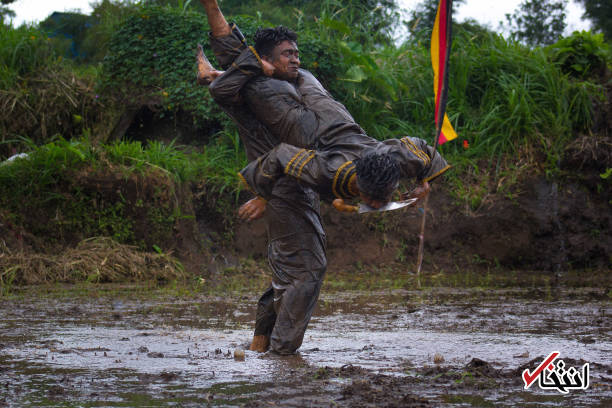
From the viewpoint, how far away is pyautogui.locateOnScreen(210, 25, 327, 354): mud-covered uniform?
160 inches

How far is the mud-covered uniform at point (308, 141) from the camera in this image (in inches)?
145

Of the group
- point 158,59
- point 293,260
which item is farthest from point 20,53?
point 293,260

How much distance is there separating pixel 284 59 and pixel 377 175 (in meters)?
1.14

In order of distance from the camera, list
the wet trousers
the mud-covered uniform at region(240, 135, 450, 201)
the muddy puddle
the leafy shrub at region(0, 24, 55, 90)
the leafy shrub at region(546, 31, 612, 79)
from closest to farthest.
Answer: the muddy puddle
the mud-covered uniform at region(240, 135, 450, 201)
the wet trousers
the leafy shrub at region(0, 24, 55, 90)
the leafy shrub at region(546, 31, 612, 79)

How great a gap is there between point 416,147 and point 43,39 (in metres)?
8.74

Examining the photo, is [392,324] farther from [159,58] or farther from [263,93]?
[159,58]

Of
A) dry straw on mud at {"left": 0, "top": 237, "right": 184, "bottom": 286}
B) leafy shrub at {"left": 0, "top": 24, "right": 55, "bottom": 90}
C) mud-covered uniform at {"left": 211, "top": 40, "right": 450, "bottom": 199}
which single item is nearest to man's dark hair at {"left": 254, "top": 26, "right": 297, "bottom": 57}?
mud-covered uniform at {"left": 211, "top": 40, "right": 450, "bottom": 199}

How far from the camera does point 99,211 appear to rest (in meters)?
8.58

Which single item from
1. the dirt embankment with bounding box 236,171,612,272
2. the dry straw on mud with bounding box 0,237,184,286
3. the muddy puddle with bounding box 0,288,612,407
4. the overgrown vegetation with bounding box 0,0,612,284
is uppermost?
the overgrown vegetation with bounding box 0,0,612,284

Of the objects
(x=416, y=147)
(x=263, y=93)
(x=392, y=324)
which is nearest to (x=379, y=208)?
(x=416, y=147)

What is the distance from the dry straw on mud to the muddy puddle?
1.03 metres

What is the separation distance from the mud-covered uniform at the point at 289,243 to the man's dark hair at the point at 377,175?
2.17 feet

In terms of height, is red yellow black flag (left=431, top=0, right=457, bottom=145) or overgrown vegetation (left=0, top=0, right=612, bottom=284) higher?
overgrown vegetation (left=0, top=0, right=612, bottom=284)

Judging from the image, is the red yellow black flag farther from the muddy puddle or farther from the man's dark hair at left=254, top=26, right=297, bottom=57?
the muddy puddle
